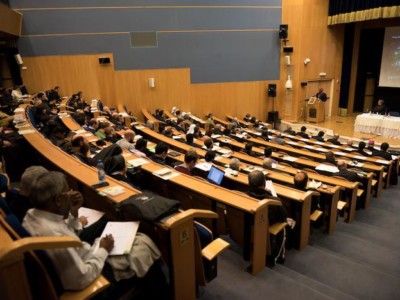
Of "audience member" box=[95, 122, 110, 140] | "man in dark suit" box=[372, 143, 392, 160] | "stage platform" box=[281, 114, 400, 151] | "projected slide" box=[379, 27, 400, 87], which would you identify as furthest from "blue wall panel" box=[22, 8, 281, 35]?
"man in dark suit" box=[372, 143, 392, 160]

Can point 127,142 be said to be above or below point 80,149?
below

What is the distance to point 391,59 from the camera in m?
14.1

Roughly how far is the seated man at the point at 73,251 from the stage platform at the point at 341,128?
10.3m

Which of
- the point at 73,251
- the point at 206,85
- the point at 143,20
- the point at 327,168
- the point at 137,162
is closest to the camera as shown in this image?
the point at 73,251

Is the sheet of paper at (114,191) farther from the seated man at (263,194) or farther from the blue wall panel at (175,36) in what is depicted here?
the blue wall panel at (175,36)

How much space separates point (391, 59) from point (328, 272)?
13.9 meters

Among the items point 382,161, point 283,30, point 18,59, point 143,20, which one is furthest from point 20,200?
point 283,30

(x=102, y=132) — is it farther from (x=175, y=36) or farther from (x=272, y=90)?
(x=272, y=90)

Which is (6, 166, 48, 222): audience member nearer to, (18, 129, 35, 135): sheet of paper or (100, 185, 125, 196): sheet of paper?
(100, 185, 125, 196): sheet of paper

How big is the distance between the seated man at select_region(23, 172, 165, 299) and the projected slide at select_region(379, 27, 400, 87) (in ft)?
50.6

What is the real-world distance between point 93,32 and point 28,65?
9.10ft

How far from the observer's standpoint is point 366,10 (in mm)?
12711

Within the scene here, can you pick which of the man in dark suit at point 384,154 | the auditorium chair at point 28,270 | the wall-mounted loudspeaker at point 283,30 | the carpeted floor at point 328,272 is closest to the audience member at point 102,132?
the carpeted floor at point 328,272

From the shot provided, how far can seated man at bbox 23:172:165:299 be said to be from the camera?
6.26 ft
